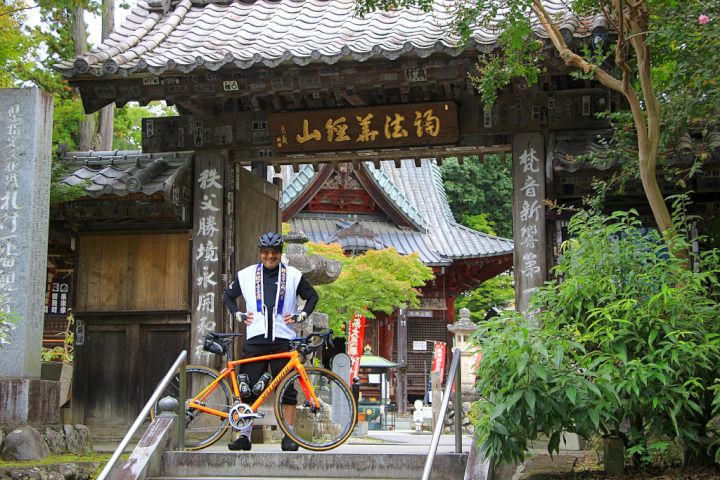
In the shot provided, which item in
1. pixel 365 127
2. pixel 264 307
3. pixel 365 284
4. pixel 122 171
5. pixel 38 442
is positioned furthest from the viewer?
pixel 365 284

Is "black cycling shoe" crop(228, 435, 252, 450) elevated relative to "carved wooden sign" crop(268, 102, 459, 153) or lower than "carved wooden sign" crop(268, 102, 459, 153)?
lower

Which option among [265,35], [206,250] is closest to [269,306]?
[206,250]

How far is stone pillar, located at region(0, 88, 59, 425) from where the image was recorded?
339 inches

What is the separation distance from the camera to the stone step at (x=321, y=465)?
22.8 ft

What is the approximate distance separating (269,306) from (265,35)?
492 centimetres

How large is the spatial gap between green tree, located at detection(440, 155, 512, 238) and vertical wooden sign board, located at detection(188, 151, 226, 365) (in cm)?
2977

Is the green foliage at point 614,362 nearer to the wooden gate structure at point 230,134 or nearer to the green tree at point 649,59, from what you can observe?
the green tree at point 649,59

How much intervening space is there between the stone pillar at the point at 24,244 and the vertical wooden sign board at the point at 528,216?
562 cm

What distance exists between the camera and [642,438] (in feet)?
21.0

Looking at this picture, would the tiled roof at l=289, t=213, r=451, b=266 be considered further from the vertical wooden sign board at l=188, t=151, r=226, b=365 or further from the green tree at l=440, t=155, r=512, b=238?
the vertical wooden sign board at l=188, t=151, r=226, b=365

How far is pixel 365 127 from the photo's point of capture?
1109cm

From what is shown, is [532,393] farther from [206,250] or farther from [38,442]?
[206,250]

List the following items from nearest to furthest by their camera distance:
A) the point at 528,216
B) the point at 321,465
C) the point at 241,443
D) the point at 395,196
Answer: the point at 321,465
the point at 241,443
the point at 528,216
the point at 395,196

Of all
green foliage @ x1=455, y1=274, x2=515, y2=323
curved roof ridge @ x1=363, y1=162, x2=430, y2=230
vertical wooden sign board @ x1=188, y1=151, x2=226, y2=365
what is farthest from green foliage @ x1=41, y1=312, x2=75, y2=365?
green foliage @ x1=455, y1=274, x2=515, y2=323
